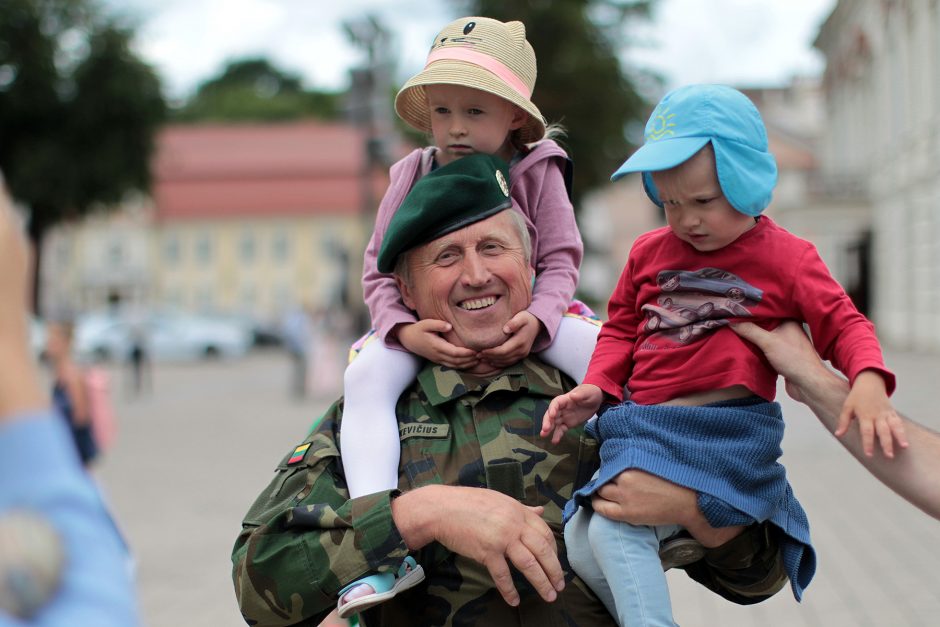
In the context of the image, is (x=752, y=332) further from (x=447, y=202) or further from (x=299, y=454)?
(x=299, y=454)

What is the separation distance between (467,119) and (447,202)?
0.24 metres

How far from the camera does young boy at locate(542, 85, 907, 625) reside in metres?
1.96

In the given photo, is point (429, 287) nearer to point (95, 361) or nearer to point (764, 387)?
point (764, 387)

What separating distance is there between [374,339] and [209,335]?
38.1 meters

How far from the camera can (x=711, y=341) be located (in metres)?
2.02

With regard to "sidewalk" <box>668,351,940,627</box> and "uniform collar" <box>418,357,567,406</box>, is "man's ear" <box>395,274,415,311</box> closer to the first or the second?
"uniform collar" <box>418,357,567,406</box>

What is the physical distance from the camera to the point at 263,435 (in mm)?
15617

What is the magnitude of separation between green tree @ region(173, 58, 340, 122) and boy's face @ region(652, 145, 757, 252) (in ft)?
252

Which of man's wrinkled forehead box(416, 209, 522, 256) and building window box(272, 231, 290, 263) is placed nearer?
man's wrinkled forehead box(416, 209, 522, 256)

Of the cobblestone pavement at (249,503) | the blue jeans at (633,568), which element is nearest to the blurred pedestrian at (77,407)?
the cobblestone pavement at (249,503)

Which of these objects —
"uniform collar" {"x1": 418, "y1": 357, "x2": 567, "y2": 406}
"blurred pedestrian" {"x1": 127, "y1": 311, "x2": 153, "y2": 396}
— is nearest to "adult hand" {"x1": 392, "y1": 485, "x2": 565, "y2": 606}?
"uniform collar" {"x1": 418, "y1": 357, "x2": 567, "y2": 406}

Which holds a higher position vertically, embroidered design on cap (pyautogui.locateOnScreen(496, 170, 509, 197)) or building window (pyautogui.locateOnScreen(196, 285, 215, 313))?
building window (pyautogui.locateOnScreen(196, 285, 215, 313))

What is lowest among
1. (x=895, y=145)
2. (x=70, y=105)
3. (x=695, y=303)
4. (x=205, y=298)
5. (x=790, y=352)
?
(x=790, y=352)

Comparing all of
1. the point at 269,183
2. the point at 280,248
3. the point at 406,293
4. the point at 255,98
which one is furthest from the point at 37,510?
the point at 255,98
